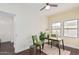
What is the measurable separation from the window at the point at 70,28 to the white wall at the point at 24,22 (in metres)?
0.43

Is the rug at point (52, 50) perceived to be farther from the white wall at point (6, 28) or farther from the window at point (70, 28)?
the white wall at point (6, 28)

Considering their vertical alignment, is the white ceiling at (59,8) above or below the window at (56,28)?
above

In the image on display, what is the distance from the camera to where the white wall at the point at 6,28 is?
1.34 m

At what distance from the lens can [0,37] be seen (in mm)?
1320

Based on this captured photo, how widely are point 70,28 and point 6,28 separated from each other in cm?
122

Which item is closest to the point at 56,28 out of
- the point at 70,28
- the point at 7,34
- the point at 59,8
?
the point at 70,28

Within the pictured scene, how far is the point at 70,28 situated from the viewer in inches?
55.1

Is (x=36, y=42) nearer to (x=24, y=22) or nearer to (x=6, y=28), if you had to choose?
(x=24, y=22)

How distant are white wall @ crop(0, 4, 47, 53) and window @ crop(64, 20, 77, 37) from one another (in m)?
0.43

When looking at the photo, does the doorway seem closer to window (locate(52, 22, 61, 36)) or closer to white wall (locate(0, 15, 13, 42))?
white wall (locate(0, 15, 13, 42))

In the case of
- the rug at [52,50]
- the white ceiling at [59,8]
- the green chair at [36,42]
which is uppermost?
the white ceiling at [59,8]

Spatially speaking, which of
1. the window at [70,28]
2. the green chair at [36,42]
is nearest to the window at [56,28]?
the window at [70,28]

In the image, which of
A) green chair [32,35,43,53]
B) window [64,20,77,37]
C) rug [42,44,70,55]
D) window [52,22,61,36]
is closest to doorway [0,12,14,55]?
green chair [32,35,43,53]

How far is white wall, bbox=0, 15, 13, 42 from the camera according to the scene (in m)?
1.34
